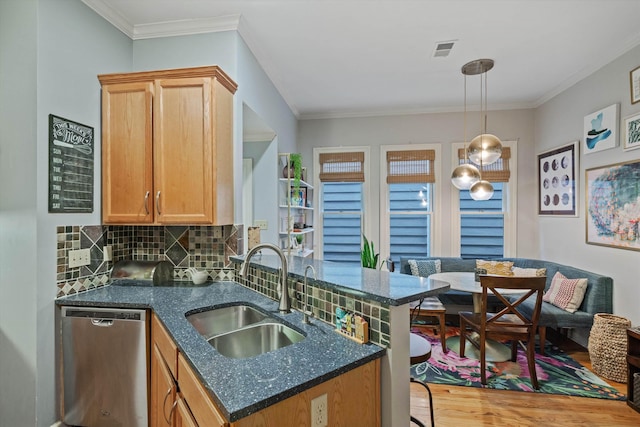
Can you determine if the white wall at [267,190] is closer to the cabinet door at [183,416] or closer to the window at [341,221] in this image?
the window at [341,221]

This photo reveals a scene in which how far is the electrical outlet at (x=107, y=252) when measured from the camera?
2.23 metres

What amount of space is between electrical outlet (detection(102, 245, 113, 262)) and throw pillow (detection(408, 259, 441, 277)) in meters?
3.21

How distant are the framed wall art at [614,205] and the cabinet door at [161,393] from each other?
11.6 ft

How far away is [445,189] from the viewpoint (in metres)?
4.46

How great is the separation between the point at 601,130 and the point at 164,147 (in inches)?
152

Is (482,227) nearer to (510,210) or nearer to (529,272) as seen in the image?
(510,210)

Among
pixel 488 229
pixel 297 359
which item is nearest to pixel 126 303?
pixel 297 359

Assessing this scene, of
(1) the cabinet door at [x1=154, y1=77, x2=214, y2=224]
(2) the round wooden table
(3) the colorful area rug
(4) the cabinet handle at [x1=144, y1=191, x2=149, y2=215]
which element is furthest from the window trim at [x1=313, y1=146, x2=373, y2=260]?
(4) the cabinet handle at [x1=144, y1=191, x2=149, y2=215]

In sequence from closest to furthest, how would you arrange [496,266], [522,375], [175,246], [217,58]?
[217,58], [175,246], [522,375], [496,266]

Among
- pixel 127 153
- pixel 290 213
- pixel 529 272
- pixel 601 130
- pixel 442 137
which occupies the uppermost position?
pixel 442 137

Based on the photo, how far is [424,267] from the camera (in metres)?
4.04

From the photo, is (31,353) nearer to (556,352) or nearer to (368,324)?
(368,324)

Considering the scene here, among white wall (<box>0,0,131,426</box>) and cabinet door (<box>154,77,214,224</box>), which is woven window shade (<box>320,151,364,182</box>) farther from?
white wall (<box>0,0,131,426</box>)

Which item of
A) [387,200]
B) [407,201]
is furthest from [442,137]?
[387,200]
